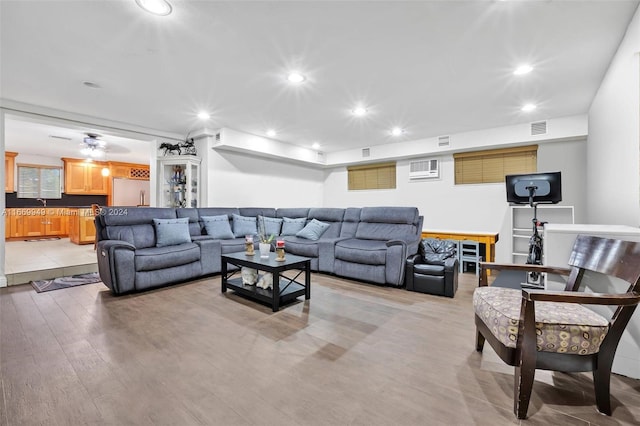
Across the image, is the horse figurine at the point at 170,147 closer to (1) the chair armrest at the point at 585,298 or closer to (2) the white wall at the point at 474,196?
(2) the white wall at the point at 474,196

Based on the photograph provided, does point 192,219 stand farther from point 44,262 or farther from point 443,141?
point 443,141

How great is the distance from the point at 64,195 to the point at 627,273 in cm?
1100

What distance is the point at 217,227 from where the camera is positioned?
4703mm

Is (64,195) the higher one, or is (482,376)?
(64,195)

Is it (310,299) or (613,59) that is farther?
(310,299)

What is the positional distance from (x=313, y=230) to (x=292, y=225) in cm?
61

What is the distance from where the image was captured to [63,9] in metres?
1.99

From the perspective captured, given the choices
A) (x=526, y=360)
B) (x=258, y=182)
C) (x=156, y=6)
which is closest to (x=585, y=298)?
(x=526, y=360)

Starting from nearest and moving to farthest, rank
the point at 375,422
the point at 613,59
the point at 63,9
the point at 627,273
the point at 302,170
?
the point at 375,422, the point at 627,273, the point at 63,9, the point at 613,59, the point at 302,170

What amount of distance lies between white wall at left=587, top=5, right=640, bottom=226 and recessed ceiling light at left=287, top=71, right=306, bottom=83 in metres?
2.68

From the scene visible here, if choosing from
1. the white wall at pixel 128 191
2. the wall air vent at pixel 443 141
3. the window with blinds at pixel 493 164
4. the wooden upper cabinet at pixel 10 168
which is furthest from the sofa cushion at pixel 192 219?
the wooden upper cabinet at pixel 10 168

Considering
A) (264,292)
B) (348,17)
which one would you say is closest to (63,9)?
(348,17)

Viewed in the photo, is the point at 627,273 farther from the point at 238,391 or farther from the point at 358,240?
the point at 358,240

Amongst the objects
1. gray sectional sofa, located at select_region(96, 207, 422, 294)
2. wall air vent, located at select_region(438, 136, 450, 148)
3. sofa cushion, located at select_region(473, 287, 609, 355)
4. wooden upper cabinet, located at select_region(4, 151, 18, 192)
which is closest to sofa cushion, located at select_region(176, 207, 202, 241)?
gray sectional sofa, located at select_region(96, 207, 422, 294)
